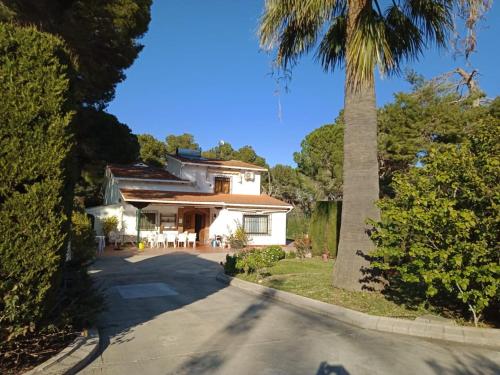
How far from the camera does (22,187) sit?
4.25 m

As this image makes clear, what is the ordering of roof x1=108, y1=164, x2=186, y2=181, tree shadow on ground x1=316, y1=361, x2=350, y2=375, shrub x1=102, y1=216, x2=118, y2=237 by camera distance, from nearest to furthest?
tree shadow on ground x1=316, y1=361, x2=350, y2=375 < shrub x1=102, y1=216, x2=118, y2=237 < roof x1=108, y1=164, x2=186, y2=181

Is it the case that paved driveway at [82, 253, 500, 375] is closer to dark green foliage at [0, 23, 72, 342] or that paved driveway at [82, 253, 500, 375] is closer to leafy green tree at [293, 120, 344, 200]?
dark green foliage at [0, 23, 72, 342]

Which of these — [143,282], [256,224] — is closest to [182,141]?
[256,224]

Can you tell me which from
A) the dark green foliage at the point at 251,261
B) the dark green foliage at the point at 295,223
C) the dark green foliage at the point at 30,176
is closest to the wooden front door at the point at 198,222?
the dark green foliage at the point at 295,223

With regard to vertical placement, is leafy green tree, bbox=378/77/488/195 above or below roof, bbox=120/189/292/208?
above

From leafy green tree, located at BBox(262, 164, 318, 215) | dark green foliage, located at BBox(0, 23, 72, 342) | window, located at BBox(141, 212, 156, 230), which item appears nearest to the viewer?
dark green foliage, located at BBox(0, 23, 72, 342)

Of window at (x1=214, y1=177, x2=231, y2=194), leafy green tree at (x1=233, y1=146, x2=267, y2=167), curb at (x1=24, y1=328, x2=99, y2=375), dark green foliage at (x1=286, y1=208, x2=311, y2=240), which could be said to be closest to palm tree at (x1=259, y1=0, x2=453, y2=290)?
curb at (x1=24, y1=328, x2=99, y2=375)

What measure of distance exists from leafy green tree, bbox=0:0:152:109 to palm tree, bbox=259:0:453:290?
Result: 216 inches

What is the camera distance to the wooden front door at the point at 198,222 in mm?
25891

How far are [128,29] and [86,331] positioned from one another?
49.9ft

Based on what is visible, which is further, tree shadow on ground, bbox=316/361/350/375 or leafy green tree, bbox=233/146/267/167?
leafy green tree, bbox=233/146/267/167

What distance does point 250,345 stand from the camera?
18.0ft

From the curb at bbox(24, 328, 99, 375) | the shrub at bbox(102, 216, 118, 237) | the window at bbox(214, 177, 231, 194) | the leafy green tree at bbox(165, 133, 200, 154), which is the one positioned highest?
the leafy green tree at bbox(165, 133, 200, 154)

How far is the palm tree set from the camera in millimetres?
8320
